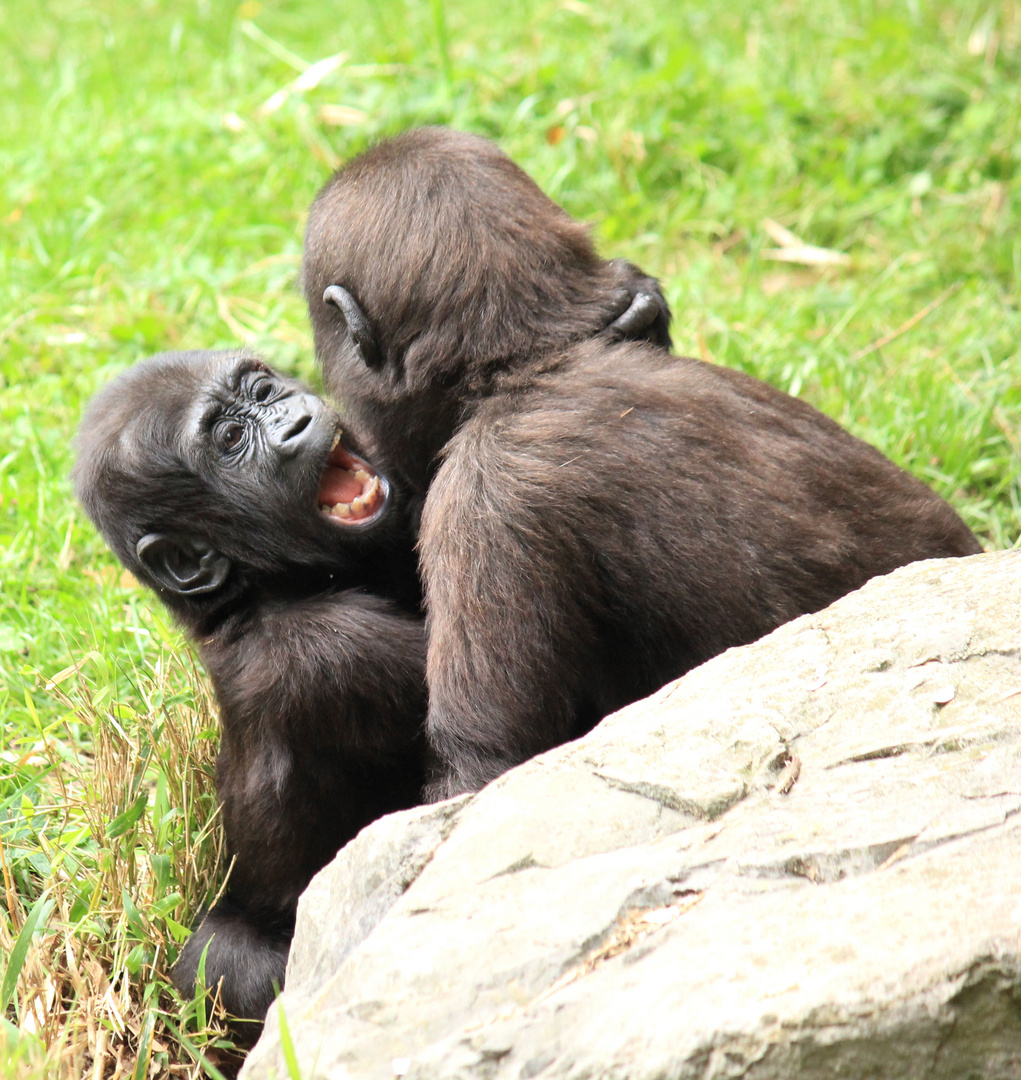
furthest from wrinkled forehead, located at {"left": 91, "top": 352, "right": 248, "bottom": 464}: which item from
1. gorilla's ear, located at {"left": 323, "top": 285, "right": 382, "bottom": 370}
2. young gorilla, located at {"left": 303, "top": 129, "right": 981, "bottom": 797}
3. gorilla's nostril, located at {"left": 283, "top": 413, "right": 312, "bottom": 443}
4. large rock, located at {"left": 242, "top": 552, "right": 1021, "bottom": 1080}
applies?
large rock, located at {"left": 242, "top": 552, "right": 1021, "bottom": 1080}

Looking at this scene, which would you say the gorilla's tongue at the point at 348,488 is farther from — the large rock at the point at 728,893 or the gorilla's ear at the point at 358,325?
the large rock at the point at 728,893

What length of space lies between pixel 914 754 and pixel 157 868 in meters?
2.06

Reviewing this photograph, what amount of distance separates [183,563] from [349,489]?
565mm

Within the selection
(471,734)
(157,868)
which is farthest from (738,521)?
(157,868)

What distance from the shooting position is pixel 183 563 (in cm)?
404

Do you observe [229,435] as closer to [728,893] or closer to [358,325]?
[358,325]

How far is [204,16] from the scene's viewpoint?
10.2 metres

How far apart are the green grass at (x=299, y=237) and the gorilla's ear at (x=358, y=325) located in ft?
4.06

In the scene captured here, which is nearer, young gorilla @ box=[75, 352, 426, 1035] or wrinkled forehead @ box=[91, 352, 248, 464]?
young gorilla @ box=[75, 352, 426, 1035]

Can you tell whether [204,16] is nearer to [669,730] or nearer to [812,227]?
[812,227]

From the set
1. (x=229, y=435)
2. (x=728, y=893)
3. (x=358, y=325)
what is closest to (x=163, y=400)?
(x=229, y=435)

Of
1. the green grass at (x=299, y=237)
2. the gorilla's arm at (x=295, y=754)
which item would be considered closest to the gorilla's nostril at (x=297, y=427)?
the gorilla's arm at (x=295, y=754)

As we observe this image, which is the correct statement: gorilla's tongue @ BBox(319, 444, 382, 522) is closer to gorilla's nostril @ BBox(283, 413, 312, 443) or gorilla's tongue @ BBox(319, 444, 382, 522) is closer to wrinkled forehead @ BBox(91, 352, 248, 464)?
gorilla's nostril @ BBox(283, 413, 312, 443)

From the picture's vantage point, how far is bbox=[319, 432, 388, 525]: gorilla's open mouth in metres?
4.07
